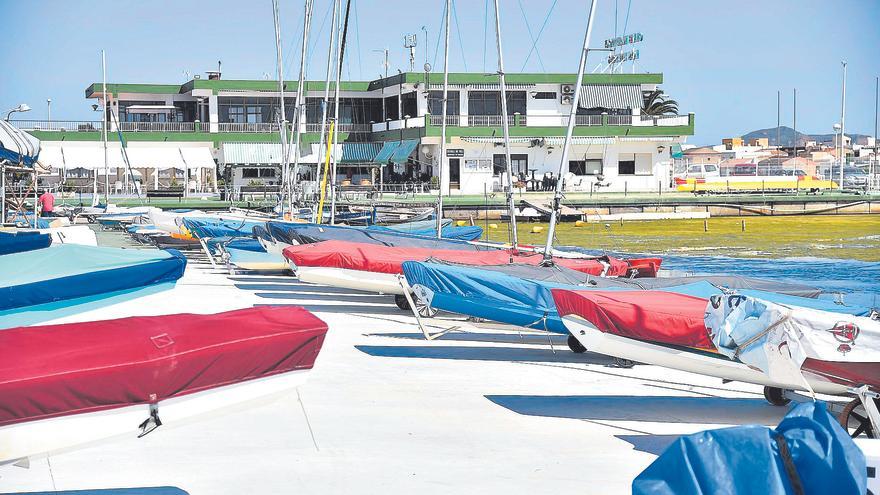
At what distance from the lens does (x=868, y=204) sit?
55.8 metres

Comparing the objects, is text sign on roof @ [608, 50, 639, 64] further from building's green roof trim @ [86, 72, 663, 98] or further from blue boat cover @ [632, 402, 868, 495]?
blue boat cover @ [632, 402, 868, 495]

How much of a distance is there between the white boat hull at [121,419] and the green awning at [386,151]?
56317 mm

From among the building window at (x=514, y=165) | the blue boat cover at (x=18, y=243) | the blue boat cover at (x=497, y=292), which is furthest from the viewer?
the building window at (x=514, y=165)

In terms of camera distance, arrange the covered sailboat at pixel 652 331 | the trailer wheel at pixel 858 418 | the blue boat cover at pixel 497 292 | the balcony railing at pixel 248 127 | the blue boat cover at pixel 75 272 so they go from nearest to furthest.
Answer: the trailer wheel at pixel 858 418 < the covered sailboat at pixel 652 331 < the blue boat cover at pixel 75 272 < the blue boat cover at pixel 497 292 < the balcony railing at pixel 248 127

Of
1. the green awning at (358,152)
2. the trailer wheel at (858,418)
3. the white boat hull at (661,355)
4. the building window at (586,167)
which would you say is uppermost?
the green awning at (358,152)

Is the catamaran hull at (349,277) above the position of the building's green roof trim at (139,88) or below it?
below

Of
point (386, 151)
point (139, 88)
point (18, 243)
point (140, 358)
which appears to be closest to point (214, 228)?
point (18, 243)

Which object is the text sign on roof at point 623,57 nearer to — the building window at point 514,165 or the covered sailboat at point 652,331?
the building window at point 514,165

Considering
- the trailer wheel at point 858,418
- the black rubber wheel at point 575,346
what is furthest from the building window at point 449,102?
the trailer wheel at point 858,418

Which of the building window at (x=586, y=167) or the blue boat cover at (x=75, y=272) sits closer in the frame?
the blue boat cover at (x=75, y=272)

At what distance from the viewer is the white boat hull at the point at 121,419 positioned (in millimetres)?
7160

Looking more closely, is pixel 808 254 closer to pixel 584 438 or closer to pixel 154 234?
pixel 154 234

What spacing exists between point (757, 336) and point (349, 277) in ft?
33.1

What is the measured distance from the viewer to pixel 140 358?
25.0ft
